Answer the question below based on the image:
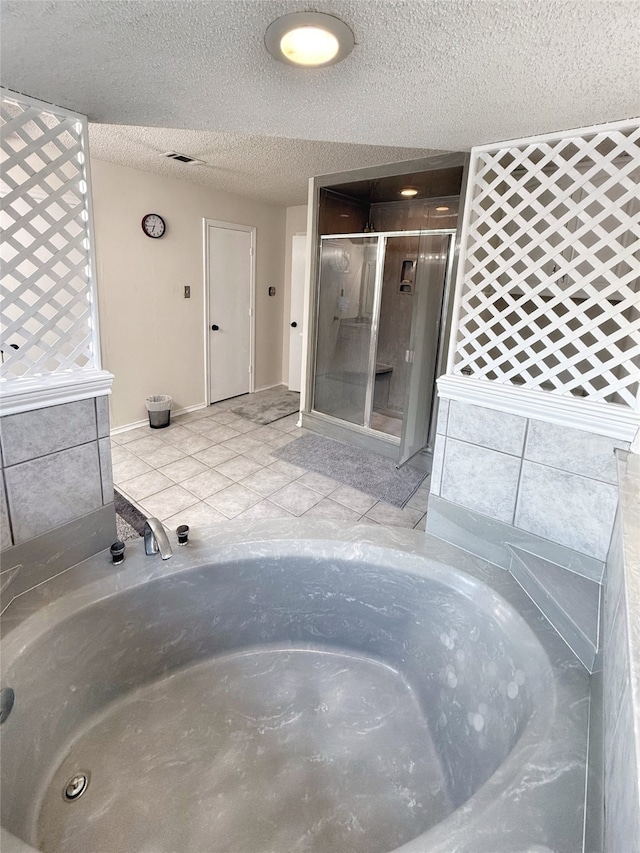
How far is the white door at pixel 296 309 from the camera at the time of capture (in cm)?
531

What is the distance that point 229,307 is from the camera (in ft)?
16.0

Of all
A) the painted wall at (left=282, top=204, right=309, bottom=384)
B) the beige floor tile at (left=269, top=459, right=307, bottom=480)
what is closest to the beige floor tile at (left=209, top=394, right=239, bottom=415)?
the painted wall at (left=282, top=204, right=309, bottom=384)

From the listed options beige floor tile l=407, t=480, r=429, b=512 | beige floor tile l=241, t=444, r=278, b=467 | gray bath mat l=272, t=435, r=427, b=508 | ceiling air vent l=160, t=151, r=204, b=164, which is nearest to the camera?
beige floor tile l=407, t=480, r=429, b=512

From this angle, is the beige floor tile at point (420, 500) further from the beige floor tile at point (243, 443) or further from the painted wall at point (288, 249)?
the painted wall at point (288, 249)

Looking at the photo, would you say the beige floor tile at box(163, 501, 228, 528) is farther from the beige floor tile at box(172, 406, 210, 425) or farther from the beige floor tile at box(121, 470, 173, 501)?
the beige floor tile at box(172, 406, 210, 425)

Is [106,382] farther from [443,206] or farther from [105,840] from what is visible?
[443,206]

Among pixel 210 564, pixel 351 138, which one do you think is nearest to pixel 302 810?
pixel 210 564

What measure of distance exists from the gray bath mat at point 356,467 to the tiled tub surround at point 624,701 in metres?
1.74

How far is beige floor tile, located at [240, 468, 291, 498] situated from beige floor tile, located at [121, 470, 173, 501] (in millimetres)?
540

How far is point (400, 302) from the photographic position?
13.1 ft

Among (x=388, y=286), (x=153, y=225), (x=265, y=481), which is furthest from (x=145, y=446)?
(x=388, y=286)

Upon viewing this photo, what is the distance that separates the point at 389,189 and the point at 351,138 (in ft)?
7.45

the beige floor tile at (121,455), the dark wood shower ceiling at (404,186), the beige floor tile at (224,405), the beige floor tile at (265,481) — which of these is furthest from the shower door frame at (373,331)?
the beige floor tile at (121,455)

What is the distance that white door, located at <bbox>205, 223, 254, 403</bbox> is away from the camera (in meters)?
4.61
